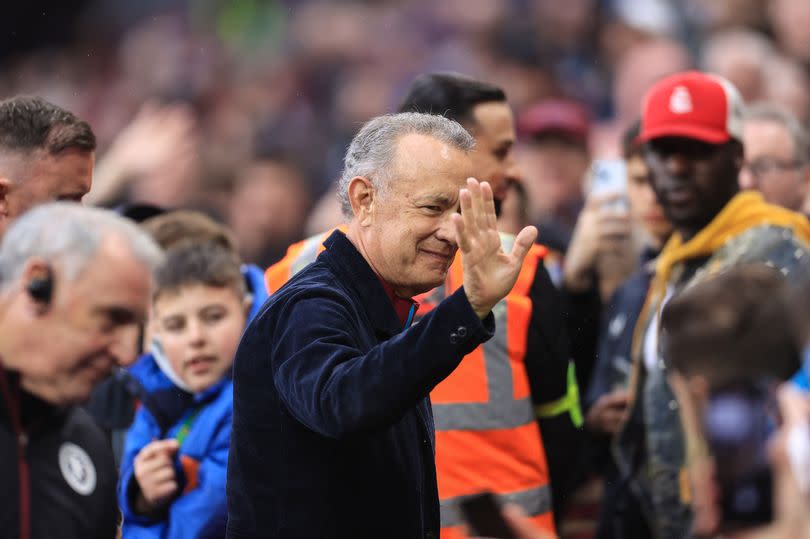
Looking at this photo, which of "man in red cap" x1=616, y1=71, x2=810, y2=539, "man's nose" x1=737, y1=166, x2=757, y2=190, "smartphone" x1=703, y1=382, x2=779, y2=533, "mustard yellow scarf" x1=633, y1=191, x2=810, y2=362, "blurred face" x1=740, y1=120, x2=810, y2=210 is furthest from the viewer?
"blurred face" x1=740, y1=120, x2=810, y2=210

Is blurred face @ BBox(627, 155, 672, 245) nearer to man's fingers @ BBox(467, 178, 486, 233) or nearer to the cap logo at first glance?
the cap logo

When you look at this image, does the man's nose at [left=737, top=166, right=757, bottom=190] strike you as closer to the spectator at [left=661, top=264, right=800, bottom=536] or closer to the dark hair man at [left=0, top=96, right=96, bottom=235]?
the dark hair man at [left=0, top=96, right=96, bottom=235]

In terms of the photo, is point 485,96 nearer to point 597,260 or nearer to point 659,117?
point 659,117

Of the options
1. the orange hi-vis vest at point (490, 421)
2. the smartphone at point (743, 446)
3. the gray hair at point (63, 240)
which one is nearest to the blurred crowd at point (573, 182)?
the smartphone at point (743, 446)

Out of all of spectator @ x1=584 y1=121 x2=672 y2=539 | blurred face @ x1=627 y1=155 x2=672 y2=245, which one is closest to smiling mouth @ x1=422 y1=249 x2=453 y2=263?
spectator @ x1=584 y1=121 x2=672 y2=539

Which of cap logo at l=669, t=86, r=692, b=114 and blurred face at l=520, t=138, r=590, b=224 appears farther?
blurred face at l=520, t=138, r=590, b=224

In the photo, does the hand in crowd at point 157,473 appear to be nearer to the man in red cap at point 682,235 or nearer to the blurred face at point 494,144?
the blurred face at point 494,144

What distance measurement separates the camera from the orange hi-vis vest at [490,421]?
4090 mm

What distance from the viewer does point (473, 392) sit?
4.11m

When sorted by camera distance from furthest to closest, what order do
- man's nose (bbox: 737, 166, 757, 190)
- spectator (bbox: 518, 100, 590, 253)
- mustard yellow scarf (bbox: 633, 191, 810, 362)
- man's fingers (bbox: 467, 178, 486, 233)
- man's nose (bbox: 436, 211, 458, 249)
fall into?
spectator (bbox: 518, 100, 590, 253)
man's nose (bbox: 737, 166, 757, 190)
mustard yellow scarf (bbox: 633, 191, 810, 362)
man's nose (bbox: 436, 211, 458, 249)
man's fingers (bbox: 467, 178, 486, 233)

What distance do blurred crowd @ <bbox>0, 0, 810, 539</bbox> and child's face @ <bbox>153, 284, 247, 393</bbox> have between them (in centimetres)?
2

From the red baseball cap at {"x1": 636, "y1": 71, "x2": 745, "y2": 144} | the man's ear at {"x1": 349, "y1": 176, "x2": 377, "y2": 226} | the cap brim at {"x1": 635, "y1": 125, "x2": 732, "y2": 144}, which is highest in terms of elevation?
the red baseball cap at {"x1": 636, "y1": 71, "x2": 745, "y2": 144}

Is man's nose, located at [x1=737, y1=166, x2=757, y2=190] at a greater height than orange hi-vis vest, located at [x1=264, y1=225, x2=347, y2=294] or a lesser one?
greater

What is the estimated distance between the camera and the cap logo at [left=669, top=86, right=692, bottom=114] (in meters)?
4.98
